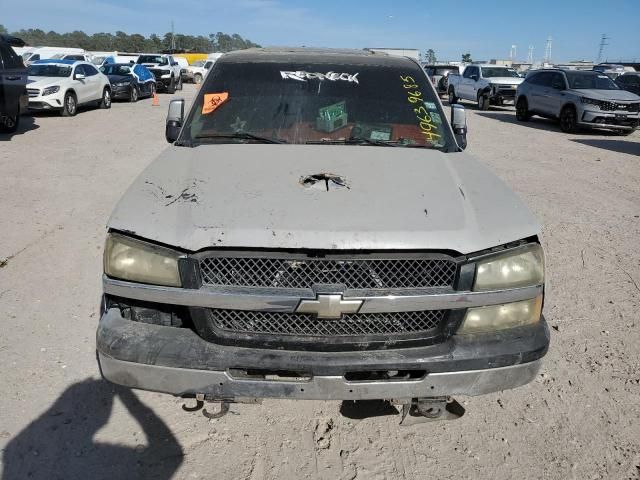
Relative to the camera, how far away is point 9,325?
12.4ft

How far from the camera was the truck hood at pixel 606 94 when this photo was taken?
47.9 ft

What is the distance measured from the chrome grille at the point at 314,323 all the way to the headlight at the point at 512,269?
0.78 feet

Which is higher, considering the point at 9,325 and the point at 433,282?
the point at 433,282

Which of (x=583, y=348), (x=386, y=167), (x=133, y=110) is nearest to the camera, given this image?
(x=386, y=167)

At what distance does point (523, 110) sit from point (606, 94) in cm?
357

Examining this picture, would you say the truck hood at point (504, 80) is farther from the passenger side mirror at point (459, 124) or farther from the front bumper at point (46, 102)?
the passenger side mirror at point (459, 124)

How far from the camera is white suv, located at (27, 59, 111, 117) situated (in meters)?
15.2

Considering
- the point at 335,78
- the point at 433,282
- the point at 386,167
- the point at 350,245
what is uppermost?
the point at 335,78

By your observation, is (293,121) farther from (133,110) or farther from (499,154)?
(133,110)

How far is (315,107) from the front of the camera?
144 inches

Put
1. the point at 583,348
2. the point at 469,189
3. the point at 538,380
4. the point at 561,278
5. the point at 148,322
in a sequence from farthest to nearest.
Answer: the point at 561,278
the point at 583,348
the point at 538,380
the point at 469,189
the point at 148,322

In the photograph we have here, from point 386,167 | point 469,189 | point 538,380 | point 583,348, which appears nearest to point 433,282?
point 469,189

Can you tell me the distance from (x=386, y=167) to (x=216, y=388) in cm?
151

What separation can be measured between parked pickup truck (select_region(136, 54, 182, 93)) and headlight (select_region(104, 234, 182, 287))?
26.4 m
